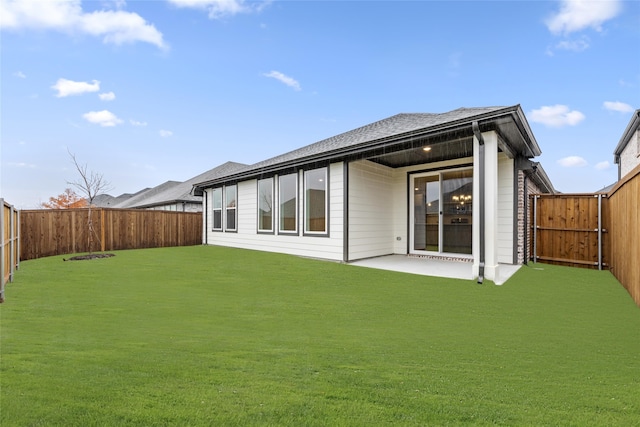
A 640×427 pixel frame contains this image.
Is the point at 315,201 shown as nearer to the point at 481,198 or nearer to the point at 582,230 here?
the point at 481,198

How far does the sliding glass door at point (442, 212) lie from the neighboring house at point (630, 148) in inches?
242

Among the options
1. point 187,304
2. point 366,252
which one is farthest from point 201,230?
point 187,304

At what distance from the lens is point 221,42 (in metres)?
11.3

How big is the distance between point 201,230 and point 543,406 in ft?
44.8

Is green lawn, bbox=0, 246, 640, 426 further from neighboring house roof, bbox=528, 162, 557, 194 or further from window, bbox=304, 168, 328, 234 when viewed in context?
neighboring house roof, bbox=528, 162, 557, 194

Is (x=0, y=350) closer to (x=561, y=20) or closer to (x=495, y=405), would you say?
(x=495, y=405)

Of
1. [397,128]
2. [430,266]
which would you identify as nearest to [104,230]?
[397,128]

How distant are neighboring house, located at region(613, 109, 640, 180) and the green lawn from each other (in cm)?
884

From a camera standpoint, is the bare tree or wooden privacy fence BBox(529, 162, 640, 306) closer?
wooden privacy fence BBox(529, 162, 640, 306)

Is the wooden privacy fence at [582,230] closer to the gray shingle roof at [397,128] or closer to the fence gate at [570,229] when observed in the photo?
the fence gate at [570,229]

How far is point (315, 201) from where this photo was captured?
27.5 feet

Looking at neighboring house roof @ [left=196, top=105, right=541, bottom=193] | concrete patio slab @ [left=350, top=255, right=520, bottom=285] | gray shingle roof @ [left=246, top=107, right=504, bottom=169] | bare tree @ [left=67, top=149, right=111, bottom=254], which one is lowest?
concrete patio slab @ [left=350, top=255, right=520, bottom=285]

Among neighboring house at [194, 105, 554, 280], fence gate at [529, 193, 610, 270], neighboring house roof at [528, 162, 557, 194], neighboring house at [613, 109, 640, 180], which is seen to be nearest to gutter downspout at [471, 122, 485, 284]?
neighboring house at [194, 105, 554, 280]

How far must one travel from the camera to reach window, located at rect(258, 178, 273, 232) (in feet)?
31.6
